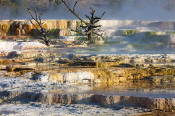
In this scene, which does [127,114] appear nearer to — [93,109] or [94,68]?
[93,109]

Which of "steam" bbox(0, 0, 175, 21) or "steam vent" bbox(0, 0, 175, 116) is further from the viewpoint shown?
"steam" bbox(0, 0, 175, 21)

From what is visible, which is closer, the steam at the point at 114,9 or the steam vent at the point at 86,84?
the steam vent at the point at 86,84

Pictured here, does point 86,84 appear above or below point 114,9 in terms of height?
below

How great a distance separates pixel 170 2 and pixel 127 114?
38.4 meters

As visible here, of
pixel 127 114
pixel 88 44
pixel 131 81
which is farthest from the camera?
pixel 88 44

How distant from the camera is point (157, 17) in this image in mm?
→ 38125

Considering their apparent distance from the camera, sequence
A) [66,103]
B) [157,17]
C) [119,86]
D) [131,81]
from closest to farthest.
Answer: [66,103] → [119,86] → [131,81] → [157,17]

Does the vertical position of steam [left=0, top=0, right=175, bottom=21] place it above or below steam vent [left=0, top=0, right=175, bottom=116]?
above

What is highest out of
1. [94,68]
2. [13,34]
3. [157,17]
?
[157,17]

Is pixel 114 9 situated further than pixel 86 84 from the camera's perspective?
Yes

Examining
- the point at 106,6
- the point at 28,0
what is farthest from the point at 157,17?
the point at 28,0

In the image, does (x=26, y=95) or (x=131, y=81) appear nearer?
(x=26, y=95)

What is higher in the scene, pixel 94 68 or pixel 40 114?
pixel 94 68

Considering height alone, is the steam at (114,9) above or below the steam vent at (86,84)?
above
